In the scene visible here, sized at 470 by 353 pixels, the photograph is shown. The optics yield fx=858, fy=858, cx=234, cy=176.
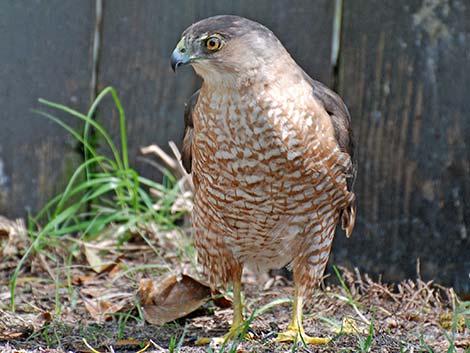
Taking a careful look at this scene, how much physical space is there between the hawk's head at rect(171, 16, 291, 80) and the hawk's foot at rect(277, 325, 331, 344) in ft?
3.85

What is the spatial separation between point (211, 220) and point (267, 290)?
1.05 meters

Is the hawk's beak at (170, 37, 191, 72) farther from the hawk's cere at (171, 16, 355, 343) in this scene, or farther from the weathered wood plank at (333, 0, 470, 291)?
the weathered wood plank at (333, 0, 470, 291)

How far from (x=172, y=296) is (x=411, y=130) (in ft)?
5.45

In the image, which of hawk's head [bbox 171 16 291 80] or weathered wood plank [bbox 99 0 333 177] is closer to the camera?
hawk's head [bbox 171 16 291 80]

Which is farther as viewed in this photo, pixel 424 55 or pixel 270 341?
pixel 424 55

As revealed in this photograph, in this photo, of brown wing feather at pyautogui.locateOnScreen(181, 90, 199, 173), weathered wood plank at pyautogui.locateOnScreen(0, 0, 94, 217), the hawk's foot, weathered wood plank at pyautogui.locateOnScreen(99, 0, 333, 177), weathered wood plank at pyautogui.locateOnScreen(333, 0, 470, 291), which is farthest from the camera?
weathered wood plank at pyautogui.locateOnScreen(0, 0, 94, 217)

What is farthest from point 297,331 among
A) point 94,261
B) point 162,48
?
point 162,48

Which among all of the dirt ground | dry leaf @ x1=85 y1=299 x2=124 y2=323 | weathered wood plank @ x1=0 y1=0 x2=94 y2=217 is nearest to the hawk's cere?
the dirt ground

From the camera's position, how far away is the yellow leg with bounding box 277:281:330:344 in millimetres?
3763

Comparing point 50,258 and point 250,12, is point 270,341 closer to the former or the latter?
point 50,258

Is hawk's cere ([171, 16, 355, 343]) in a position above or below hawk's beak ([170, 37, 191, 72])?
below

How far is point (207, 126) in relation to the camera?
3.62m

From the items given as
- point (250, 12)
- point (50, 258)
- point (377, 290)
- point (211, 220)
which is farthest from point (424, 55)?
point (50, 258)

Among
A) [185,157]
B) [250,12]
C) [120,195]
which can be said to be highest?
[250,12]
